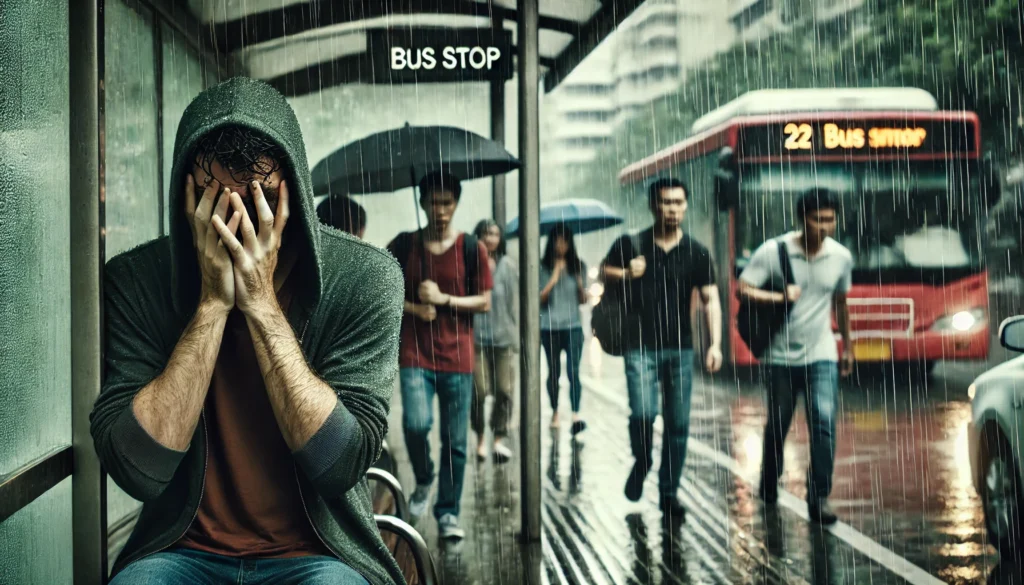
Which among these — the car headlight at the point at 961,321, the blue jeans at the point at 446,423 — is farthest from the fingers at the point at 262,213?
the car headlight at the point at 961,321

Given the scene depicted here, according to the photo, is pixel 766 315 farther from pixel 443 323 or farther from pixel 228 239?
pixel 228 239

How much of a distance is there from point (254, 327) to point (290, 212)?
0.26m

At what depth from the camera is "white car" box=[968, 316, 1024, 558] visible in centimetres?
558

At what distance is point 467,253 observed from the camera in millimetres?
7332

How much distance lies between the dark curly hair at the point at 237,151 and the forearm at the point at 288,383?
0.85ft

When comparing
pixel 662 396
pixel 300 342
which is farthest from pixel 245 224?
pixel 662 396

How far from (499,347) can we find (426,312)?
9.39 feet

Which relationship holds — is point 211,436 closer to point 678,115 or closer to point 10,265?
point 10,265

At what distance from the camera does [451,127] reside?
8.18 meters

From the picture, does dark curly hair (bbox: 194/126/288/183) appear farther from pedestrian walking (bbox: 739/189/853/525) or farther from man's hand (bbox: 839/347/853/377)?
man's hand (bbox: 839/347/853/377)

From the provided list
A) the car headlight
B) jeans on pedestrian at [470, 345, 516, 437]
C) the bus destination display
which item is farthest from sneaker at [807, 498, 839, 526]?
the car headlight

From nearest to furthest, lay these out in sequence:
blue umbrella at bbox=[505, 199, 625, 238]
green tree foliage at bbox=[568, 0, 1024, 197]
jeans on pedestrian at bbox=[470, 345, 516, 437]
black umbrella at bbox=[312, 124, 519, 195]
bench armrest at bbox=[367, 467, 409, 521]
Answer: bench armrest at bbox=[367, 467, 409, 521]
black umbrella at bbox=[312, 124, 519, 195]
jeans on pedestrian at bbox=[470, 345, 516, 437]
blue umbrella at bbox=[505, 199, 625, 238]
green tree foliage at bbox=[568, 0, 1024, 197]

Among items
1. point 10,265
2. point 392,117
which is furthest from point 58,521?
point 392,117

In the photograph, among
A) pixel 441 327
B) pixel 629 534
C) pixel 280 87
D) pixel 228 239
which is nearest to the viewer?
pixel 228 239
